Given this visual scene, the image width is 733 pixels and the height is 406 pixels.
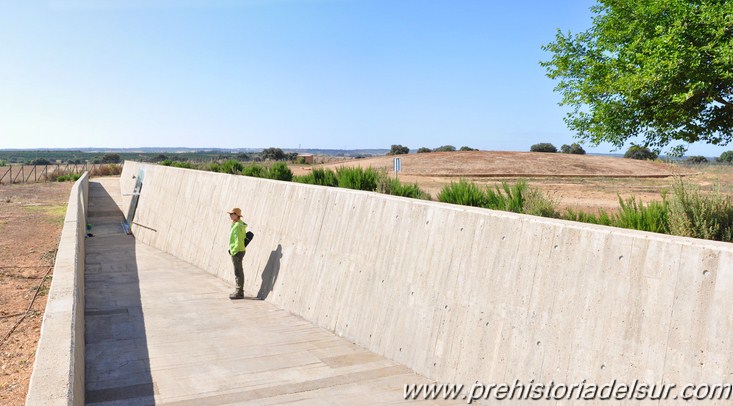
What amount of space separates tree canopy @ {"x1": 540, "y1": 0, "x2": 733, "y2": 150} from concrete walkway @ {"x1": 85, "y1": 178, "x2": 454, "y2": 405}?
11.3 meters

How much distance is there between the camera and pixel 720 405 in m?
4.12

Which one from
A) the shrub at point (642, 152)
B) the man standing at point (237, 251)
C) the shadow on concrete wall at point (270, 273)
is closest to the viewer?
the shadow on concrete wall at point (270, 273)

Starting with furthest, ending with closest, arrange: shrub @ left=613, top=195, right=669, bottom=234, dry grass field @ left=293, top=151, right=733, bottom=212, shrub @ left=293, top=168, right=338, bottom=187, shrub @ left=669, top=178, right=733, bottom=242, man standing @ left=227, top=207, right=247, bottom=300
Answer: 1. dry grass field @ left=293, top=151, right=733, bottom=212
2. shrub @ left=293, top=168, right=338, bottom=187
3. man standing @ left=227, top=207, right=247, bottom=300
4. shrub @ left=613, top=195, right=669, bottom=234
5. shrub @ left=669, top=178, right=733, bottom=242

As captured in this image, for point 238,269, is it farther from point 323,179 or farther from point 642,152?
point 642,152

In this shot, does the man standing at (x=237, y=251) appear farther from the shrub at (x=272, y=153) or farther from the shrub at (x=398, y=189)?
the shrub at (x=272, y=153)

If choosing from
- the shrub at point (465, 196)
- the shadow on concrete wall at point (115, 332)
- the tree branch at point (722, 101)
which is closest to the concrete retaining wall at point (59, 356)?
the shadow on concrete wall at point (115, 332)

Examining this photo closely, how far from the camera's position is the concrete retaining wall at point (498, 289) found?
4566mm

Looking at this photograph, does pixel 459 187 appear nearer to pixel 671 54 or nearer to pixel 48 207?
pixel 671 54

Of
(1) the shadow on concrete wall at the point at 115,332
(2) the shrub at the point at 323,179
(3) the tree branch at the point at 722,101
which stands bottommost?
(1) the shadow on concrete wall at the point at 115,332

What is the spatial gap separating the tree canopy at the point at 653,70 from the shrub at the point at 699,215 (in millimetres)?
8240

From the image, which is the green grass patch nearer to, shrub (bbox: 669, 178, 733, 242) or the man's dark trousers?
shrub (bbox: 669, 178, 733, 242)

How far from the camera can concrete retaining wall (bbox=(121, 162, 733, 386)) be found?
4566 millimetres

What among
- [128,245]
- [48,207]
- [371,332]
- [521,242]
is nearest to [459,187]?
[371,332]

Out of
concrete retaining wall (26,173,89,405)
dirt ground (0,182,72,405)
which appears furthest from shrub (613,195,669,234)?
dirt ground (0,182,72,405)
